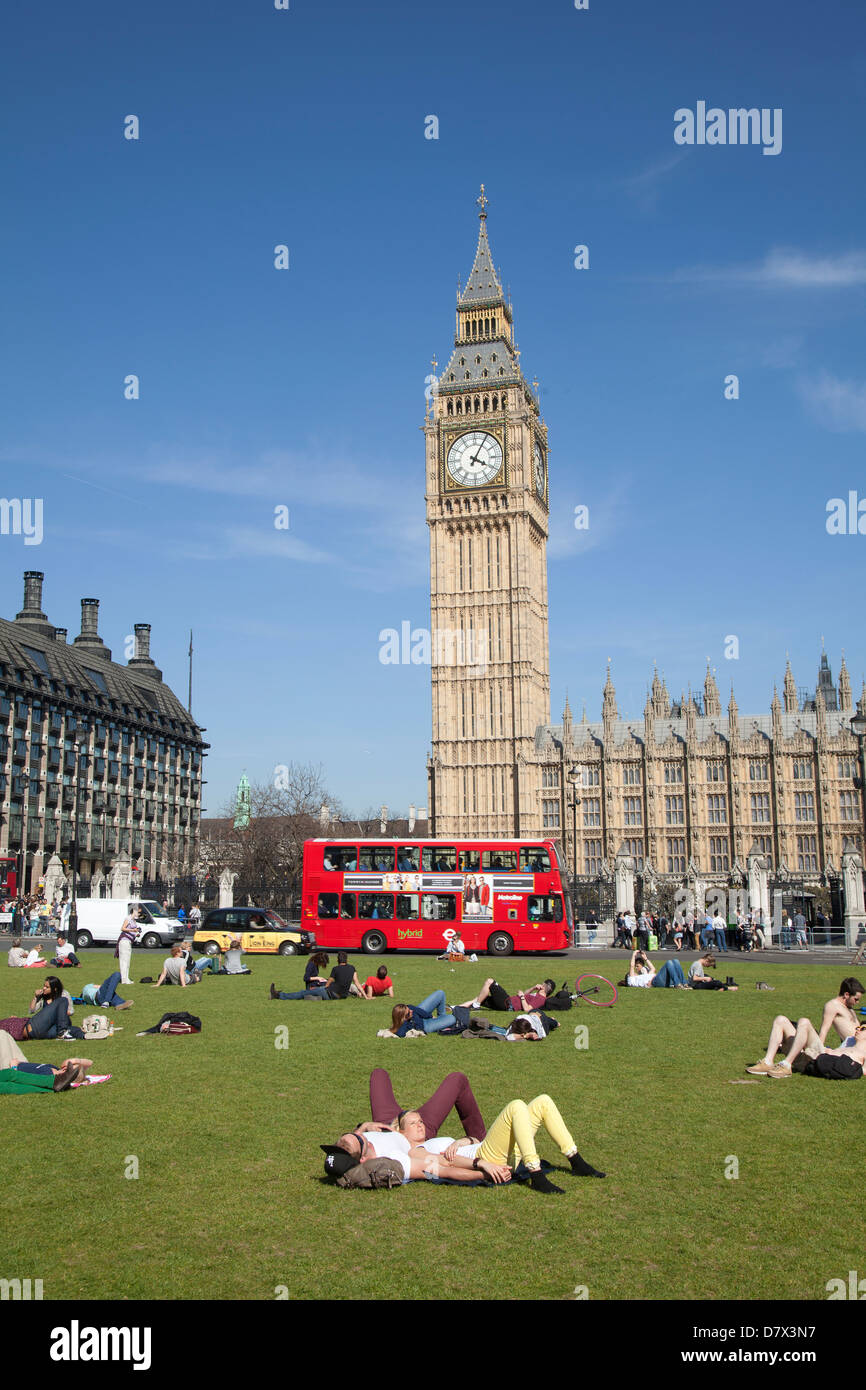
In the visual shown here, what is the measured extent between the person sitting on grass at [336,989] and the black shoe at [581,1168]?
1307cm

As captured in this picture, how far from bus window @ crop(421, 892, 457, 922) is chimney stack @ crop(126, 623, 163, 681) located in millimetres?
81571

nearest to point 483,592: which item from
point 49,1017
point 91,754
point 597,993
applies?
point 91,754

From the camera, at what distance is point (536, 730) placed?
8731 centimetres

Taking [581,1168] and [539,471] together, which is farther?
[539,471]

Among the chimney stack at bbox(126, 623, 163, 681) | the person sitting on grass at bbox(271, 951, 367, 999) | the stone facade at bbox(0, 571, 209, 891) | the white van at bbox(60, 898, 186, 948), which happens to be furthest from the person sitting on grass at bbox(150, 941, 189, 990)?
the chimney stack at bbox(126, 623, 163, 681)

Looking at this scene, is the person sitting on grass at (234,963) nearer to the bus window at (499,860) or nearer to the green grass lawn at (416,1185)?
the bus window at (499,860)

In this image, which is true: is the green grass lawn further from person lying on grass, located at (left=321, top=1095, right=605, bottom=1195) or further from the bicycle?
the bicycle

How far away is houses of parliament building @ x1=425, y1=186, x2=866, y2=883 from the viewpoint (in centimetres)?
7675

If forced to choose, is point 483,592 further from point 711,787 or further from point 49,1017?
point 49,1017

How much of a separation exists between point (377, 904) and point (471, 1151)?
27.4 meters

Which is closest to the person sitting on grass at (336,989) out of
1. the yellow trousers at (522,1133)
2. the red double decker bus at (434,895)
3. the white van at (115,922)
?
the yellow trousers at (522,1133)

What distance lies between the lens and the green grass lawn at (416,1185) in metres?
6.10
